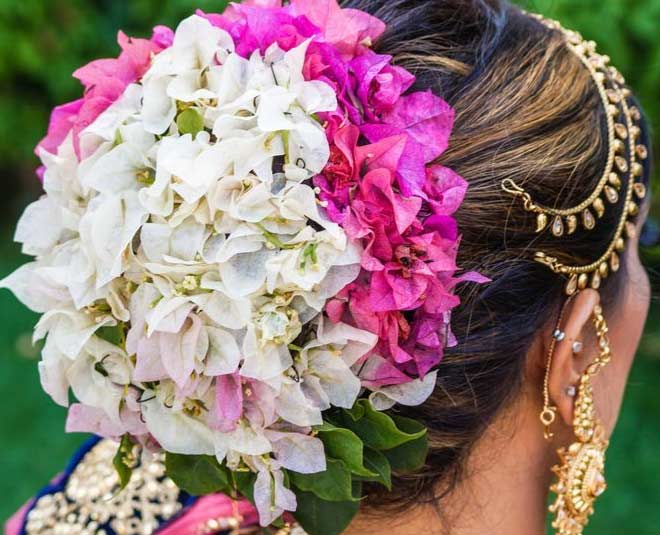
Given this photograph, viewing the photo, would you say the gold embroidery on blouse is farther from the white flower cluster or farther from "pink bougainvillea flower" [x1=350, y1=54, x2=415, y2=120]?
"pink bougainvillea flower" [x1=350, y1=54, x2=415, y2=120]

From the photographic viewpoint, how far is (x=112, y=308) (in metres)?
1.44

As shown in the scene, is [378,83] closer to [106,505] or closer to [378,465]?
[378,465]

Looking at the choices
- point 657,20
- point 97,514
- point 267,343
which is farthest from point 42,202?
point 657,20

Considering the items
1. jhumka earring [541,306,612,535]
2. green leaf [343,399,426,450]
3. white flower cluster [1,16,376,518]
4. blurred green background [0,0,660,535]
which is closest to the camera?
white flower cluster [1,16,376,518]

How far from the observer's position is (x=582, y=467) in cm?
172

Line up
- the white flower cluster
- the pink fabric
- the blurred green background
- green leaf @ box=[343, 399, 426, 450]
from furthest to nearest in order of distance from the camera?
the blurred green background < the pink fabric < green leaf @ box=[343, 399, 426, 450] < the white flower cluster

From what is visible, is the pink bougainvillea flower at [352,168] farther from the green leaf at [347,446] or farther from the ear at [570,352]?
the ear at [570,352]

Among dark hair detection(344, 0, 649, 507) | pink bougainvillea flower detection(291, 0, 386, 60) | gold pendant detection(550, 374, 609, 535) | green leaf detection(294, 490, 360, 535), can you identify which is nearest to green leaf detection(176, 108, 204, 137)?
pink bougainvillea flower detection(291, 0, 386, 60)

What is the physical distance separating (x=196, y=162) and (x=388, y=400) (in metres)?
0.49

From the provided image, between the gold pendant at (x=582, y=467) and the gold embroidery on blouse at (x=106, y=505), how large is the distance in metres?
0.84

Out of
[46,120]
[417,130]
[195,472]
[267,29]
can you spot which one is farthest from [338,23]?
[46,120]

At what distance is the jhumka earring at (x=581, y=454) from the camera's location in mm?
1677

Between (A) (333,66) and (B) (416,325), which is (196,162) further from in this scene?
(B) (416,325)

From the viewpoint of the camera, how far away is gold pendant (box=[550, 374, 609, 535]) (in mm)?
1693
